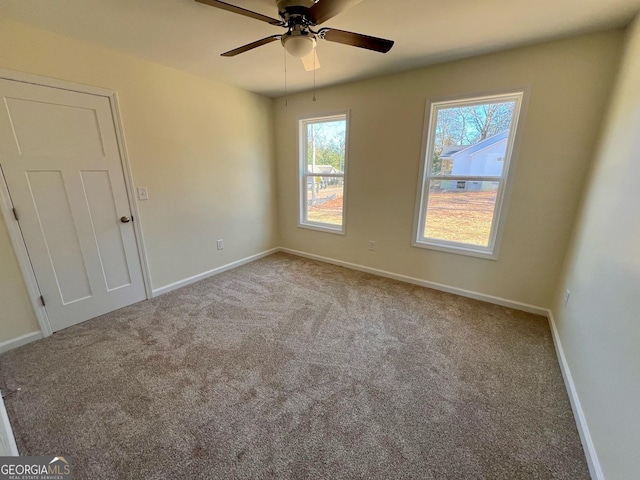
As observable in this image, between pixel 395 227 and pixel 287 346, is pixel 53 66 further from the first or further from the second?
pixel 395 227

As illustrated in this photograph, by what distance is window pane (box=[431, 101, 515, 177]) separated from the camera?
246 centimetres

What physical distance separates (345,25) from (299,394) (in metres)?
2.61

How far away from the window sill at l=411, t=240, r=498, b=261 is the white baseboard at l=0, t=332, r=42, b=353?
3733 mm

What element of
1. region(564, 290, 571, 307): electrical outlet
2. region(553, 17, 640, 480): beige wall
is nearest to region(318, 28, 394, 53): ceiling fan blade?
region(553, 17, 640, 480): beige wall

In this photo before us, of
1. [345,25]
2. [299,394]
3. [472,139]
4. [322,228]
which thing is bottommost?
[299,394]

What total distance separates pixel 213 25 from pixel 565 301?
136 inches

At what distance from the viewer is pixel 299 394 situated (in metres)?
1.62

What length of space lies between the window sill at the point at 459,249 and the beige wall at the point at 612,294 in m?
0.63

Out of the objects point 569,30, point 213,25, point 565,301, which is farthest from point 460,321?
point 213,25

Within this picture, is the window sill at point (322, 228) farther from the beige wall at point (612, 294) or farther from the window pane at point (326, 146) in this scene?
the beige wall at point (612, 294)

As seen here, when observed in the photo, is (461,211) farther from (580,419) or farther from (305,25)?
(305,25)

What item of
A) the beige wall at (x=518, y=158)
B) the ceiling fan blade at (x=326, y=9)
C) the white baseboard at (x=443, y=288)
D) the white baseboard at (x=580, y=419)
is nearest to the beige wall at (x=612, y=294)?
the white baseboard at (x=580, y=419)

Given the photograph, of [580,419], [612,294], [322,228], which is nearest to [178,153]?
[322,228]

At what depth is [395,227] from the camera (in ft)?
10.5
